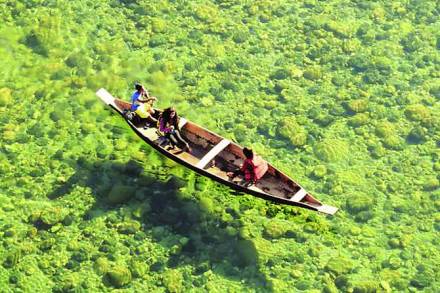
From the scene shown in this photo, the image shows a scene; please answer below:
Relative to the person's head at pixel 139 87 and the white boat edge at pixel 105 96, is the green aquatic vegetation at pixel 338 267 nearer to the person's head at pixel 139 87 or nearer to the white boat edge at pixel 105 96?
the person's head at pixel 139 87

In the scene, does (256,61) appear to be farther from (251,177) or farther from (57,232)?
(57,232)

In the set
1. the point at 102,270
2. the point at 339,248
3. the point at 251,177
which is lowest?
the point at 102,270

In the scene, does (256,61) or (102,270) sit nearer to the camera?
(102,270)

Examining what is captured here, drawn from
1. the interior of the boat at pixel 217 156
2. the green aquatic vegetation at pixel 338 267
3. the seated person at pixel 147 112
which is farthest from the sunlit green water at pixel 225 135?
the seated person at pixel 147 112

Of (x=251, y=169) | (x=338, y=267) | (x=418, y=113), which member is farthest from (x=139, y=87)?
(x=418, y=113)

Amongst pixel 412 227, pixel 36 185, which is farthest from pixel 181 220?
pixel 412 227

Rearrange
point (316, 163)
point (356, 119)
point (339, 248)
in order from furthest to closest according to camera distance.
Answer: point (356, 119) < point (316, 163) < point (339, 248)
